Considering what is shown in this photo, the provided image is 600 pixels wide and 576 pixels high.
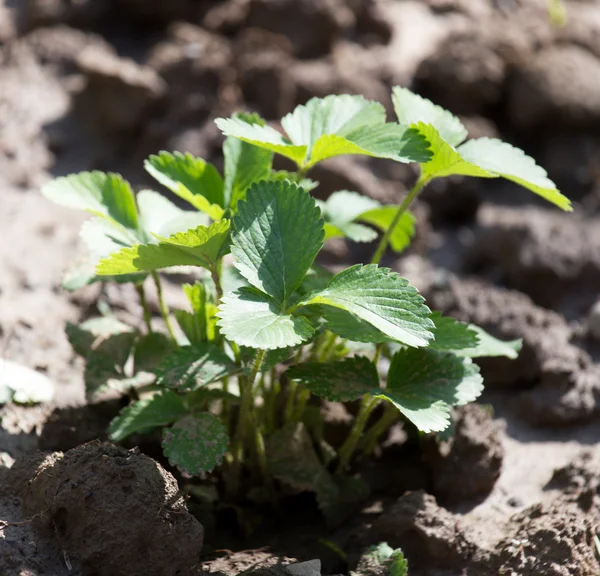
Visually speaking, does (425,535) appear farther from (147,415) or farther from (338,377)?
(147,415)

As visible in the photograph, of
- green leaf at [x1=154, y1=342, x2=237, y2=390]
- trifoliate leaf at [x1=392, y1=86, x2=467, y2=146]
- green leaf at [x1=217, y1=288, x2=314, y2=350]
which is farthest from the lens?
trifoliate leaf at [x1=392, y1=86, x2=467, y2=146]

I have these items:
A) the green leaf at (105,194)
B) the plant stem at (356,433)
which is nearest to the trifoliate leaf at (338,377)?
the plant stem at (356,433)

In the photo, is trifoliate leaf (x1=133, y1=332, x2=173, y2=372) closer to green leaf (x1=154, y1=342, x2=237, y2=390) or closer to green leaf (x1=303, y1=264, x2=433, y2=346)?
green leaf (x1=154, y1=342, x2=237, y2=390)

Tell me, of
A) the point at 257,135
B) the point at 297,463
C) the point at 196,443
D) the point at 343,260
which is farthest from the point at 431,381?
→ the point at 343,260

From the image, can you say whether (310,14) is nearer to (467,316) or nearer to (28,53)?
(28,53)

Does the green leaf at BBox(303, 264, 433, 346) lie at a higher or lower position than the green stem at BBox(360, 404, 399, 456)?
higher

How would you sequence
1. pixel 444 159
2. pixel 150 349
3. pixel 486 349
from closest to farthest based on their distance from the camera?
pixel 444 159, pixel 486 349, pixel 150 349

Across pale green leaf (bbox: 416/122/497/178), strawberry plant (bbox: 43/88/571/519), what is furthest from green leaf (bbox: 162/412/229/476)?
pale green leaf (bbox: 416/122/497/178)
